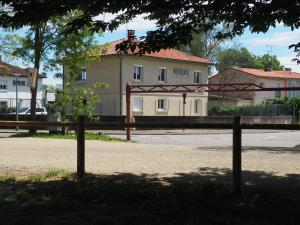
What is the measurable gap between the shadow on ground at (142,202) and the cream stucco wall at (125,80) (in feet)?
137

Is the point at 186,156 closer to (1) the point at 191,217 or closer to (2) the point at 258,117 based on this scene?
(1) the point at 191,217

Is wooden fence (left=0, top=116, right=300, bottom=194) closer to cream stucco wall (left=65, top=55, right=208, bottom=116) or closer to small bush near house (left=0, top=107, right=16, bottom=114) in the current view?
small bush near house (left=0, top=107, right=16, bottom=114)

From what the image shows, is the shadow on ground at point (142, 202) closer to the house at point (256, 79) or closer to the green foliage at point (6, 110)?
the green foliage at point (6, 110)

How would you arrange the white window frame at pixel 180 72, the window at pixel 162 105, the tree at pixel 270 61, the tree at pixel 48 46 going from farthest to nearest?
the tree at pixel 270 61 < the white window frame at pixel 180 72 < the window at pixel 162 105 < the tree at pixel 48 46

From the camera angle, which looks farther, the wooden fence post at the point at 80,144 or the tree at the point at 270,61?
the tree at the point at 270,61

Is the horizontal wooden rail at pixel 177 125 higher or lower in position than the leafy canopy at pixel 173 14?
lower

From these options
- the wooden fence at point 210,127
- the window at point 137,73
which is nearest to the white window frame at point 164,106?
the window at point 137,73

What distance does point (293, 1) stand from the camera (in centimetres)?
809

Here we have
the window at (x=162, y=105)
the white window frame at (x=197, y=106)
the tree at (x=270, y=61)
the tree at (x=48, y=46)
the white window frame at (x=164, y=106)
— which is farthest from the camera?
the tree at (x=270, y=61)

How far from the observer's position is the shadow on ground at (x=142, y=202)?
628cm

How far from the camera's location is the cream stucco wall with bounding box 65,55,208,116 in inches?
2016

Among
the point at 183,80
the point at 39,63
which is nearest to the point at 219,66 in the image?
the point at 183,80

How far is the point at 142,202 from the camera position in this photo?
7.31 m

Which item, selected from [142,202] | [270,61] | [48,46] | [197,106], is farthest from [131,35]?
[270,61]
